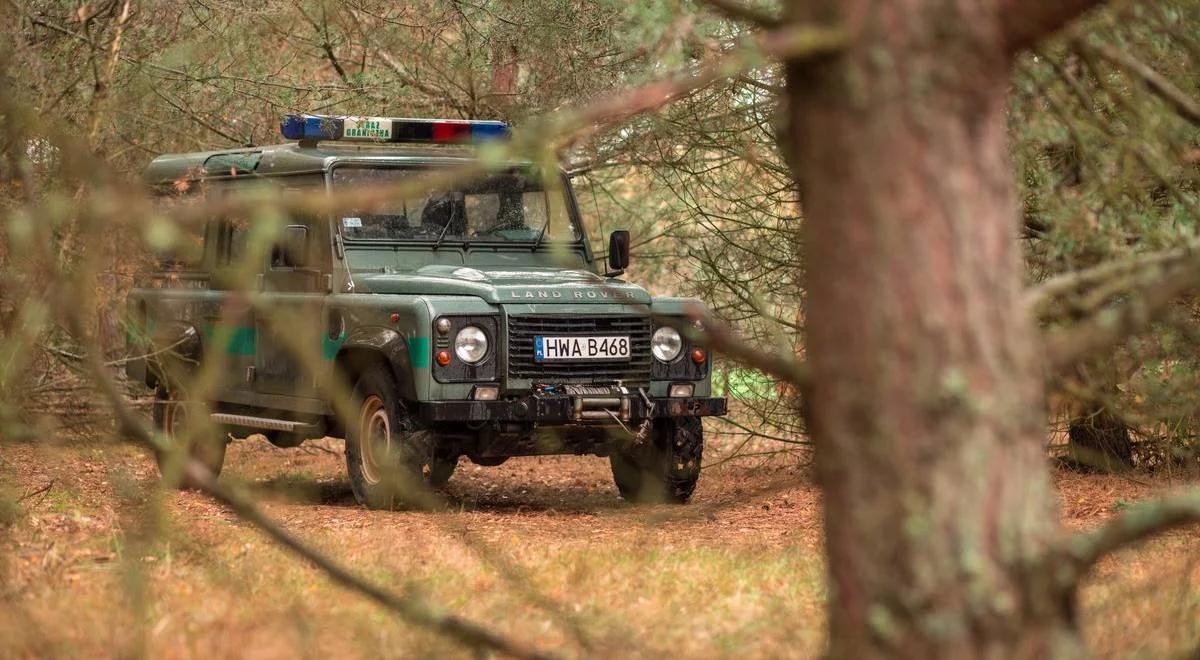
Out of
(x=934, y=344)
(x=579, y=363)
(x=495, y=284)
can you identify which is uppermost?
(x=495, y=284)

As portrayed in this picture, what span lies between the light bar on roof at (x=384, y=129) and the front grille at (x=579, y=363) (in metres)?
1.41

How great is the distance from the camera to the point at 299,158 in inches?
392

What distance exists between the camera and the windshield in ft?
31.9

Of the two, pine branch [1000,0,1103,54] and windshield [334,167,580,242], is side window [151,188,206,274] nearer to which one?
windshield [334,167,580,242]

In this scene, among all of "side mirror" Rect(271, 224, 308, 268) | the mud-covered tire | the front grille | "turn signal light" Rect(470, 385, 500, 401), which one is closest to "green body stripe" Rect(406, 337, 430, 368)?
"turn signal light" Rect(470, 385, 500, 401)

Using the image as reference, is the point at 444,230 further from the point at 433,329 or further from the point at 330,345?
the point at 433,329

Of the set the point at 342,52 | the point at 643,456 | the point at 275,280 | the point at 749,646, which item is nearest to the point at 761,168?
the point at 643,456

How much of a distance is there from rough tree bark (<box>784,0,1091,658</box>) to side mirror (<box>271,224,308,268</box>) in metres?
6.79

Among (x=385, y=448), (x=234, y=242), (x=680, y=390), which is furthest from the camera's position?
(x=234, y=242)

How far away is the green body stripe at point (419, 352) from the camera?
28.9ft

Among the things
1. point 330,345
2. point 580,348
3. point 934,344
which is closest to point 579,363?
point 580,348

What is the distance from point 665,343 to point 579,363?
58 centimetres

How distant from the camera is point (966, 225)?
278 cm

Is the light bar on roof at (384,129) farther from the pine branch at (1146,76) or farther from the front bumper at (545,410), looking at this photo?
the pine branch at (1146,76)
